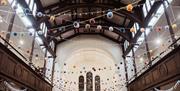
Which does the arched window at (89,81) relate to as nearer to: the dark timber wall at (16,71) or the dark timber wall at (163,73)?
the dark timber wall at (163,73)

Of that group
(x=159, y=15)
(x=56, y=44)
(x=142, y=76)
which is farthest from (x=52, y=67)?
(x=159, y=15)

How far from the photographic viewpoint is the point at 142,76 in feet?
31.9

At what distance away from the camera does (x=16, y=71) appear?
7.04 metres

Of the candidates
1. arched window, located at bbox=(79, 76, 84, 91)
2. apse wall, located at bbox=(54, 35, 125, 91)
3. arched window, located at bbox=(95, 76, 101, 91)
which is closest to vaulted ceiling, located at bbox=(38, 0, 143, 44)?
apse wall, located at bbox=(54, 35, 125, 91)

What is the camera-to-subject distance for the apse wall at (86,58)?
15.4 meters

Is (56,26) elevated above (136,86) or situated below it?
above

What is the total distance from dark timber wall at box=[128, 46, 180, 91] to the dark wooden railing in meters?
5.20

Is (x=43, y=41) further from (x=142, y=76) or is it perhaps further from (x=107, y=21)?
(x=142, y=76)

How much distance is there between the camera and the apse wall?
15.4 m

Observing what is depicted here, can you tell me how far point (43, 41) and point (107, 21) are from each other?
15.6 ft

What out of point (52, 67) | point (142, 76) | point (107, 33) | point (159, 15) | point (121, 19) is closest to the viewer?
point (159, 15)

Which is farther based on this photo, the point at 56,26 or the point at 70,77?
the point at 70,77

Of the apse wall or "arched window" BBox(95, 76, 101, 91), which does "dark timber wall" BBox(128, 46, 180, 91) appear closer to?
the apse wall

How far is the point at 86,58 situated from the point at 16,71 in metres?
11.9
